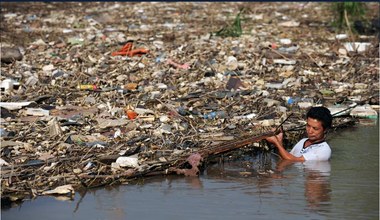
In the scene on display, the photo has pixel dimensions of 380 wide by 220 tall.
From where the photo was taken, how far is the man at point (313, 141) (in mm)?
6660

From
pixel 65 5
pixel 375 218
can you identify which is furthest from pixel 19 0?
pixel 375 218

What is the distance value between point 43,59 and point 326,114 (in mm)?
4946

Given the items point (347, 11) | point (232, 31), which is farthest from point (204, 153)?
point (347, 11)

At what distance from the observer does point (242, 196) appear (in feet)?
19.2

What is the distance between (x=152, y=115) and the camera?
7773 mm

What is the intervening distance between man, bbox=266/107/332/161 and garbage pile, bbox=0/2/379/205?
29 cm

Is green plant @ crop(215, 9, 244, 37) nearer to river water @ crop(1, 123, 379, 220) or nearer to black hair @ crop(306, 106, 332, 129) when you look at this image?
river water @ crop(1, 123, 379, 220)

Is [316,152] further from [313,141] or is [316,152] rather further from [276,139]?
[276,139]

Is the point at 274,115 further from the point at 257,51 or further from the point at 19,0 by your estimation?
the point at 19,0

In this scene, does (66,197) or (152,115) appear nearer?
(66,197)

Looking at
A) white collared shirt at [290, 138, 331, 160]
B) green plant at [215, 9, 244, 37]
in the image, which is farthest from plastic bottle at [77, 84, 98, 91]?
green plant at [215, 9, 244, 37]

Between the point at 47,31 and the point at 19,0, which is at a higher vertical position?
the point at 19,0

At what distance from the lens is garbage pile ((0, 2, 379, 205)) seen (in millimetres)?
6344

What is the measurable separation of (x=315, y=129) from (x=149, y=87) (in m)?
2.79
